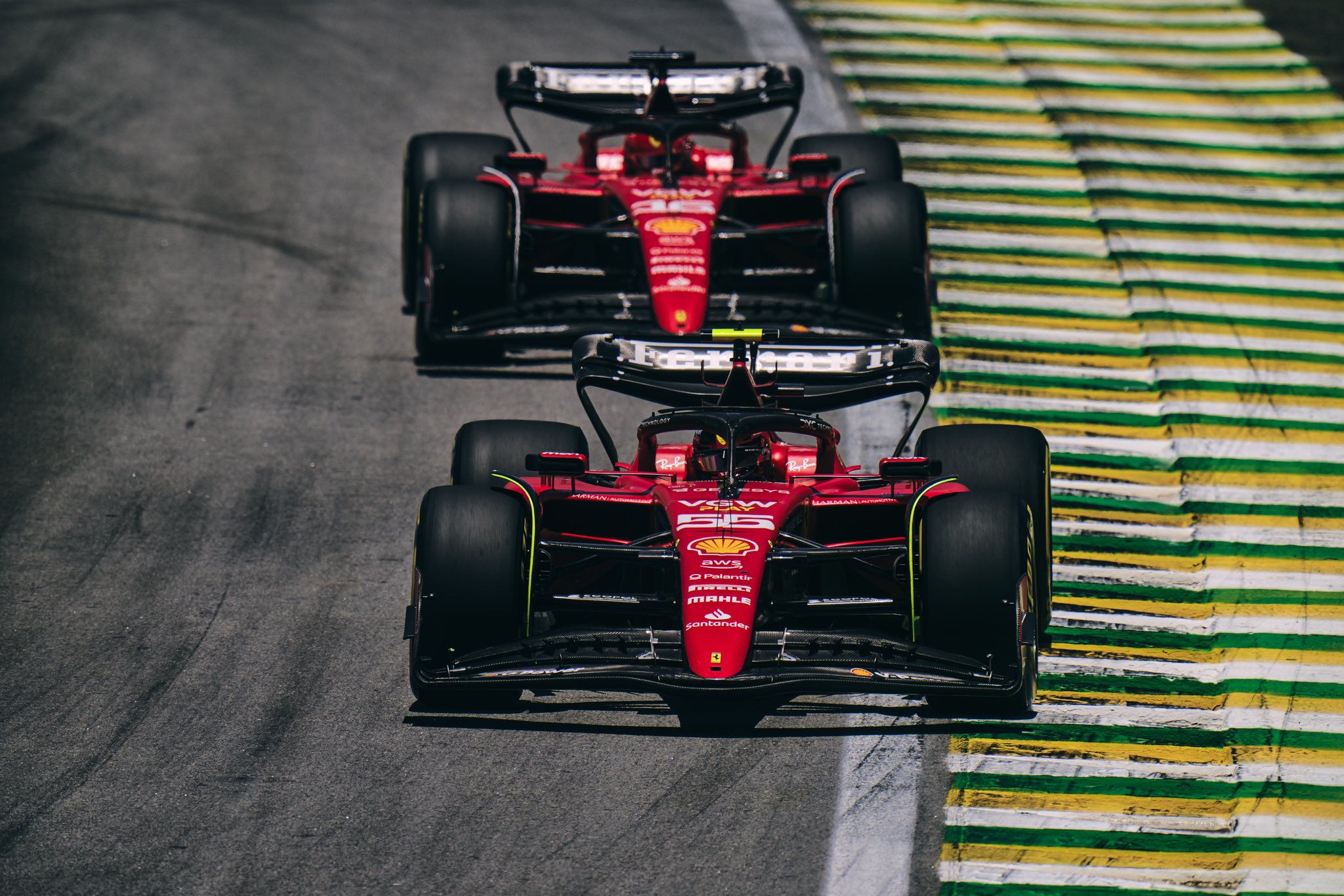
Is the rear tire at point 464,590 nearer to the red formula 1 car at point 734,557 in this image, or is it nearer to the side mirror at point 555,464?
the red formula 1 car at point 734,557

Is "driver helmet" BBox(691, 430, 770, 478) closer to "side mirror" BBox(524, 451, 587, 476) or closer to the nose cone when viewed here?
"side mirror" BBox(524, 451, 587, 476)

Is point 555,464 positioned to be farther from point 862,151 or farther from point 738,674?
point 862,151

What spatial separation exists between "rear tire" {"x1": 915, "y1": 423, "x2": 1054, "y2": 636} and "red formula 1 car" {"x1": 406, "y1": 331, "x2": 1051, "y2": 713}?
0.04 feet

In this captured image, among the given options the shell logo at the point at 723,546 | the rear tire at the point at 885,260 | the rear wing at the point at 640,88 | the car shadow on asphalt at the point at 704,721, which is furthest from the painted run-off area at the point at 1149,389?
the rear wing at the point at 640,88

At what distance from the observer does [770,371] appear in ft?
38.4

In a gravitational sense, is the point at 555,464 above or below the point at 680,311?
below

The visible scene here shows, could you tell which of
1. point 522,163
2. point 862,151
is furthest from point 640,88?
point 862,151

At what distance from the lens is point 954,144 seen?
19281 mm

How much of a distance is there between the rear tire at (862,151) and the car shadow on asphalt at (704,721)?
23.3 feet

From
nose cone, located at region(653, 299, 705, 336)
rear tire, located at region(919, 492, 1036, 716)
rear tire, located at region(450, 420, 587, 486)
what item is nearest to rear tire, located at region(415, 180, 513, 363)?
nose cone, located at region(653, 299, 705, 336)

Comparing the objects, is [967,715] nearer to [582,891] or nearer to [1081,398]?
[582,891]

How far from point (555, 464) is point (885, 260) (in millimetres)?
4849

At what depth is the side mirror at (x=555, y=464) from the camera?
33.3 feet

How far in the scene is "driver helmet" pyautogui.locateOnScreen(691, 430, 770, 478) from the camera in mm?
10766
